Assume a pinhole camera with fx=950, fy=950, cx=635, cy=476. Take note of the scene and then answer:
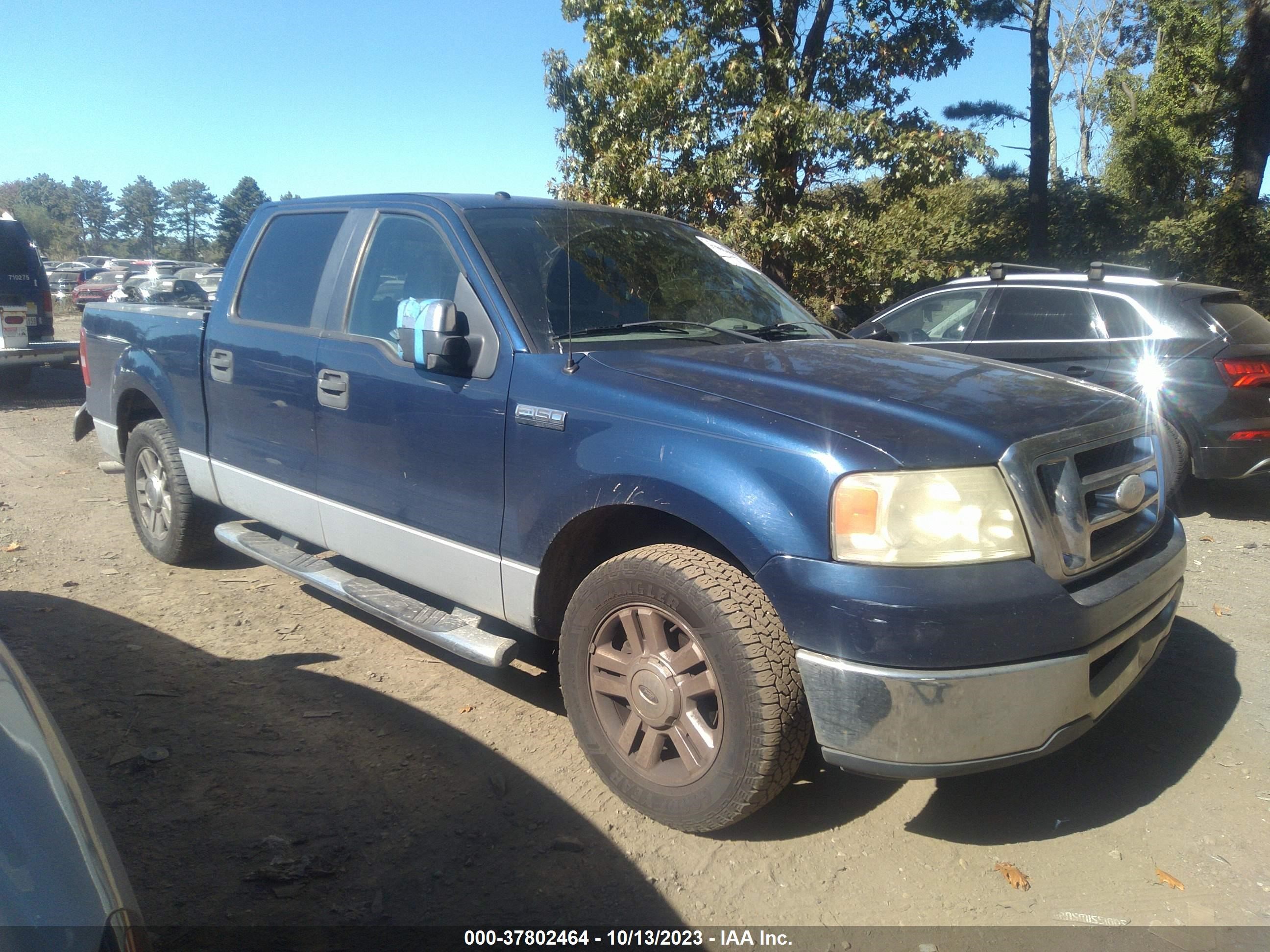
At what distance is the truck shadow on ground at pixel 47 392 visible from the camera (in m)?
11.7

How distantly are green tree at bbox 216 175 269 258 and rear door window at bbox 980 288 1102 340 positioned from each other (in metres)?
43.0

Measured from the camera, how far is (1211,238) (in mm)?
16891

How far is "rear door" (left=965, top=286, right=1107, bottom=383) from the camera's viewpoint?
700 centimetres

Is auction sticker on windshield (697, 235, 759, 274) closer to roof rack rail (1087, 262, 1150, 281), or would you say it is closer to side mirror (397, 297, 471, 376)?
side mirror (397, 297, 471, 376)

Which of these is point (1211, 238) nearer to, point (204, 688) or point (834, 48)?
point (834, 48)

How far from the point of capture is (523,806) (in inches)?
123

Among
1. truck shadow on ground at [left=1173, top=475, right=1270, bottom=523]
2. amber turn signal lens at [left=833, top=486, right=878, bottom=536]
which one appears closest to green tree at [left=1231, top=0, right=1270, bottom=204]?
truck shadow on ground at [left=1173, top=475, right=1270, bottom=523]

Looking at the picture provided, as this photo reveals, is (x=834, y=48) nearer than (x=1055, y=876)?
No

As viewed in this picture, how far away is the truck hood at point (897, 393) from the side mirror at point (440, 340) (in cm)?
50

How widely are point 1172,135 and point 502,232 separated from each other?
71.2 feet

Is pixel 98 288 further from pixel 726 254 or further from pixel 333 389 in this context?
pixel 726 254

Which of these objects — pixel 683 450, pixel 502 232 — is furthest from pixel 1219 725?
pixel 502 232

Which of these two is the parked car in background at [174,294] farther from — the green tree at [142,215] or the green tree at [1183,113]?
the green tree at [142,215]

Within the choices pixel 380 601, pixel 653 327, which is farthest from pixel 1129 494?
pixel 380 601
